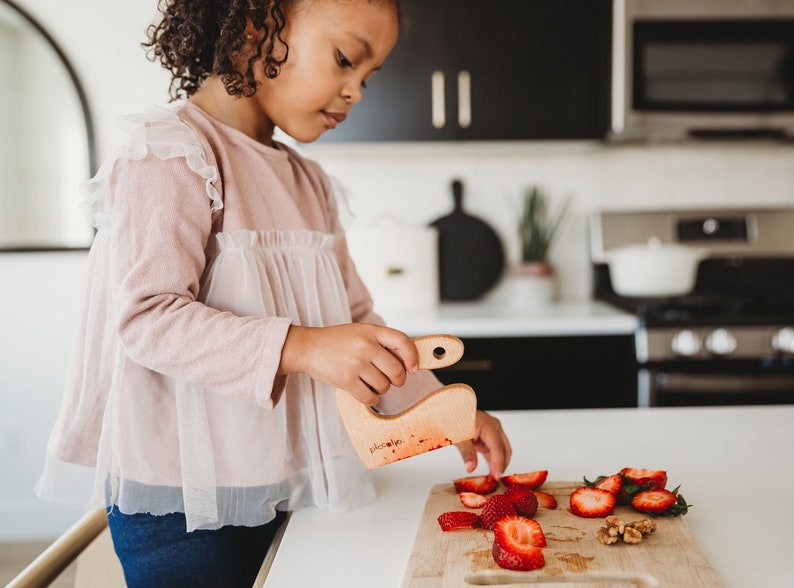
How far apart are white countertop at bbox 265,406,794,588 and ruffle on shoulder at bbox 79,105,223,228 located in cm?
38

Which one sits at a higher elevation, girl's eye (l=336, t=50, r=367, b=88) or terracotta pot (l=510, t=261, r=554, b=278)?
girl's eye (l=336, t=50, r=367, b=88)

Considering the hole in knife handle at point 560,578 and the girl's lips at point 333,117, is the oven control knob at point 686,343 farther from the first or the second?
the hole in knife handle at point 560,578

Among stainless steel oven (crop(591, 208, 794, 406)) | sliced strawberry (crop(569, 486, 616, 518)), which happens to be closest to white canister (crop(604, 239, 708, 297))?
stainless steel oven (crop(591, 208, 794, 406))

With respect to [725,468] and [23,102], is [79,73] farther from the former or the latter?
[725,468]

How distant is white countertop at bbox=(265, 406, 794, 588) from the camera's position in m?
0.66

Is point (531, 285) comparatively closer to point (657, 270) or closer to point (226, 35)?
point (657, 270)

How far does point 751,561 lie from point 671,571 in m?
0.10

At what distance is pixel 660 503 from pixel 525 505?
0.45 feet

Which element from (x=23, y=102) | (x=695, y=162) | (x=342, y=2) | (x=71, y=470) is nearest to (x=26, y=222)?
(x=23, y=102)

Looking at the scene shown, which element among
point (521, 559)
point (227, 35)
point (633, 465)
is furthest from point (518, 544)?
point (227, 35)

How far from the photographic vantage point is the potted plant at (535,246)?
2.36 meters

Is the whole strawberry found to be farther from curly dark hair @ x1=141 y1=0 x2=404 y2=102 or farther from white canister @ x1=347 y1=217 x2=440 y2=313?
white canister @ x1=347 y1=217 x2=440 y2=313

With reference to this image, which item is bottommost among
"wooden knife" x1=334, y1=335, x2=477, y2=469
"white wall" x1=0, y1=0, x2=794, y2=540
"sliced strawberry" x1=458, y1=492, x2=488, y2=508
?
"sliced strawberry" x1=458, y1=492, x2=488, y2=508

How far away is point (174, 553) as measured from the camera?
0.81 m
